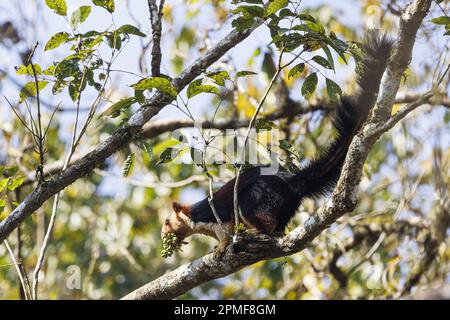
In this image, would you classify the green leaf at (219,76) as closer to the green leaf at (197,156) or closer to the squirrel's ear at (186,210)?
the green leaf at (197,156)

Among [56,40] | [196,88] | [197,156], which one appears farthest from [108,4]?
[197,156]

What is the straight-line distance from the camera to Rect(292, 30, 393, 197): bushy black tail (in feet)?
12.2

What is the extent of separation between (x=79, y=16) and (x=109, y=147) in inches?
33.8

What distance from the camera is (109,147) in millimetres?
3986

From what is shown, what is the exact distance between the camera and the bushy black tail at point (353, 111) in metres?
3.72

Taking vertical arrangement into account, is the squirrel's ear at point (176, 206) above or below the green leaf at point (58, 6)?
below

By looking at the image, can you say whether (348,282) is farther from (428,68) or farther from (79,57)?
(79,57)

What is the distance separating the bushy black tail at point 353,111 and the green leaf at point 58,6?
1.87 meters

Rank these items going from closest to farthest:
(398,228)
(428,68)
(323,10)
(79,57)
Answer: (79,57)
(428,68)
(398,228)
(323,10)

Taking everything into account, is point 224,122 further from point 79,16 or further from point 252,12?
point 252,12

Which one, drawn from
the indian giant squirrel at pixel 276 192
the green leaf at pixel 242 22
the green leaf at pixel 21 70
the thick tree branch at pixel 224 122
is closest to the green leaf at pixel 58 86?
the green leaf at pixel 21 70

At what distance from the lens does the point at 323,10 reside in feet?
23.3

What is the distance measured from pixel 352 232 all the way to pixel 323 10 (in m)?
2.62
